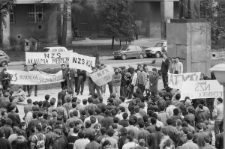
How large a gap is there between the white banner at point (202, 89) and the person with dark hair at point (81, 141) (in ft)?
21.4

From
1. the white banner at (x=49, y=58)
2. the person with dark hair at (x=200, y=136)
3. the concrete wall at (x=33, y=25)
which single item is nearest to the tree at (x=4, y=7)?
the concrete wall at (x=33, y=25)

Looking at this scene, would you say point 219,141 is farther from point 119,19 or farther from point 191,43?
point 119,19

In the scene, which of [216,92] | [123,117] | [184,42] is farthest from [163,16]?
[123,117]

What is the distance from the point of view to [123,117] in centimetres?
1591

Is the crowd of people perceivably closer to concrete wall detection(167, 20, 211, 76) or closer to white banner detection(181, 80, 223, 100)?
white banner detection(181, 80, 223, 100)

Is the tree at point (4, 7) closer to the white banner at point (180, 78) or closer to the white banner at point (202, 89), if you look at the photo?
the white banner at point (180, 78)

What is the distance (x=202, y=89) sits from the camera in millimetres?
20156

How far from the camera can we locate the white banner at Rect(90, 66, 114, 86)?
2616 cm

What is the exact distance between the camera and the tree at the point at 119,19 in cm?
5103

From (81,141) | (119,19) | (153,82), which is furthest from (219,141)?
(119,19)

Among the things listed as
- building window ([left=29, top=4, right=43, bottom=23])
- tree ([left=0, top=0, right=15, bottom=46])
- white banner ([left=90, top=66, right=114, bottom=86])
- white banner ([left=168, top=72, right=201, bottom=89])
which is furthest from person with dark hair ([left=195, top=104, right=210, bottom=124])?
building window ([left=29, top=4, right=43, bottom=23])

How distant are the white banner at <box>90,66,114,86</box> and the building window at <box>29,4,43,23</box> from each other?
31891 millimetres

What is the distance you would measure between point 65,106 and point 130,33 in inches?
1314

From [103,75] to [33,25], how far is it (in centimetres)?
3202
